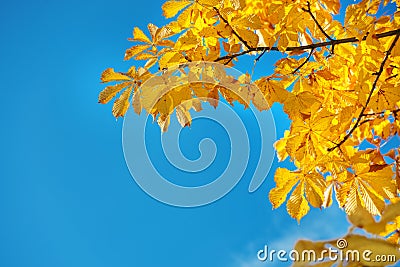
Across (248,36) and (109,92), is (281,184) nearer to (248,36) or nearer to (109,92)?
(248,36)

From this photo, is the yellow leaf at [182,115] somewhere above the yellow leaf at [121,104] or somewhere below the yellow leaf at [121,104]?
above

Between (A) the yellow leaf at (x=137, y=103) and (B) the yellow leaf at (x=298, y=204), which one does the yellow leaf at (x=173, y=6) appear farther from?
(B) the yellow leaf at (x=298, y=204)

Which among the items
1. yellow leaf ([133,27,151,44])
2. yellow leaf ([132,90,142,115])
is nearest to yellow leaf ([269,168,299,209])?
yellow leaf ([132,90,142,115])

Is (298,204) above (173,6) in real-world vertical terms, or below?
below

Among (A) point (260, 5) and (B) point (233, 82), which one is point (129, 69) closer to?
(B) point (233, 82)

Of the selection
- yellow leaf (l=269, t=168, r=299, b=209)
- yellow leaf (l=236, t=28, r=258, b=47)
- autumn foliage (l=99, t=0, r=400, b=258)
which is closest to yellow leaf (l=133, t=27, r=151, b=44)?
autumn foliage (l=99, t=0, r=400, b=258)

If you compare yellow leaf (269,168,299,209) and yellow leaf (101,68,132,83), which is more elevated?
yellow leaf (101,68,132,83)

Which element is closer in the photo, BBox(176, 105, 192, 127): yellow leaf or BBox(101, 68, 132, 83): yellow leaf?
BBox(101, 68, 132, 83): yellow leaf

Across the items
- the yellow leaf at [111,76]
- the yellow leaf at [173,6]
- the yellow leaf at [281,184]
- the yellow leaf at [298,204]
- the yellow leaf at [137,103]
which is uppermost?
the yellow leaf at [173,6]

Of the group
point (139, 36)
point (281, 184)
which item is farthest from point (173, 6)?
point (281, 184)

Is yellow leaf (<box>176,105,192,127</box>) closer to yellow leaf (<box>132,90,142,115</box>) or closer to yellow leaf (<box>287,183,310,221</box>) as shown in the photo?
yellow leaf (<box>132,90,142,115</box>)

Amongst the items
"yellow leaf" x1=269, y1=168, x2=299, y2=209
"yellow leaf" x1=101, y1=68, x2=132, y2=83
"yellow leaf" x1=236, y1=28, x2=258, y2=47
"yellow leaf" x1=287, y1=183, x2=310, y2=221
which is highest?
"yellow leaf" x1=236, y1=28, x2=258, y2=47

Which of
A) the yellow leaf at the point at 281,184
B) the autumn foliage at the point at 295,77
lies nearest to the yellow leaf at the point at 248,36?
the autumn foliage at the point at 295,77

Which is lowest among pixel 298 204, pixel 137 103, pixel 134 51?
pixel 298 204
